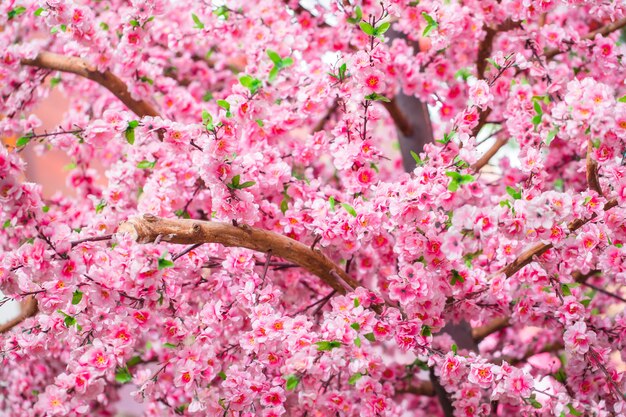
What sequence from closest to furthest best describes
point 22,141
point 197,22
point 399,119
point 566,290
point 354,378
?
1. point 354,378
2. point 566,290
3. point 22,141
4. point 197,22
5. point 399,119

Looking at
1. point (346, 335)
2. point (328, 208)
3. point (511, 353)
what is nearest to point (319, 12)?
point (328, 208)

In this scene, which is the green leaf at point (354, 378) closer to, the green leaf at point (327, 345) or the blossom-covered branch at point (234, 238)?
the green leaf at point (327, 345)

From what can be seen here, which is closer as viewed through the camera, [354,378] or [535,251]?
[354,378]

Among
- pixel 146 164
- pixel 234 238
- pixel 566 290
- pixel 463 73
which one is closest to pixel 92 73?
pixel 146 164

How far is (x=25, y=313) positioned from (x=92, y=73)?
97cm

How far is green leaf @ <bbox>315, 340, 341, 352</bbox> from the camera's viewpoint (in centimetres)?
159

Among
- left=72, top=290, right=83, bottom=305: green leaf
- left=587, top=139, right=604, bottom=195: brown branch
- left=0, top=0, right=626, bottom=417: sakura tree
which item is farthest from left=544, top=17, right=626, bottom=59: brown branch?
left=72, top=290, right=83, bottom=305: green leaf

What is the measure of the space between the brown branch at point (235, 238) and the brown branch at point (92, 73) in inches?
34.1

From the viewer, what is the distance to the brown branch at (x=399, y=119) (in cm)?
264

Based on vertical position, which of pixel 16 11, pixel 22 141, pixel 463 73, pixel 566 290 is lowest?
pixel 566 290

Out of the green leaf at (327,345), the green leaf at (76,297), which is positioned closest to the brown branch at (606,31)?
the green leaf at (327,345)

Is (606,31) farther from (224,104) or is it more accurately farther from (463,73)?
(224,104)

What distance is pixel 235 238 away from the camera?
1.74 meters

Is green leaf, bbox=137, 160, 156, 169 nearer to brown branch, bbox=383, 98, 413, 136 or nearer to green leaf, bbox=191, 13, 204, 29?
green leaf, bbox=191, 13, 204, 29
